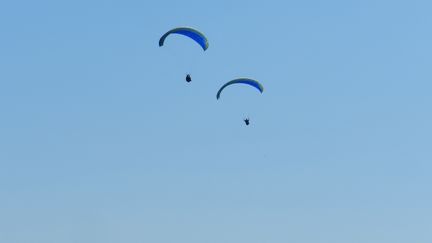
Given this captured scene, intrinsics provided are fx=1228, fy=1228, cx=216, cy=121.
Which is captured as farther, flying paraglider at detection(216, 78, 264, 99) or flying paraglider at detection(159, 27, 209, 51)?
flying paraglider at detection(216, 78, 264, 99)

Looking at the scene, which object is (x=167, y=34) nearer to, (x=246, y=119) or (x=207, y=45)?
(x=207, y=45)

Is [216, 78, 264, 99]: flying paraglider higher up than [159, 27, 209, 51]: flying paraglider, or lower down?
lower down

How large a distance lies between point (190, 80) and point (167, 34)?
13.2 ft

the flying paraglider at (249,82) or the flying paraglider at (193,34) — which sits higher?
the flying paraglider at (193,34)

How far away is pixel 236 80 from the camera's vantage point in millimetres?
96000

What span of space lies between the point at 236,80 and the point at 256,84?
163 centimetres

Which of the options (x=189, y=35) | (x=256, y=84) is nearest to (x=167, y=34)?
(x=189, y=35)

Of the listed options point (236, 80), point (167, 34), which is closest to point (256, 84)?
point (236, 80)

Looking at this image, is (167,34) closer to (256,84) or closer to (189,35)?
(189,35)

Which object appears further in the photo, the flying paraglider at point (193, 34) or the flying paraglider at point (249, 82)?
the flying paraglider at point (249, 82)

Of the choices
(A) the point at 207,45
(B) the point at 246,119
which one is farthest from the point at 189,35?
(B) the point at 246,119

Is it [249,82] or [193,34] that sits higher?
[193,34]

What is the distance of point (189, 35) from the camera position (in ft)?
307

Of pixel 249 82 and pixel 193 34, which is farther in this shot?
pixel 249 82
